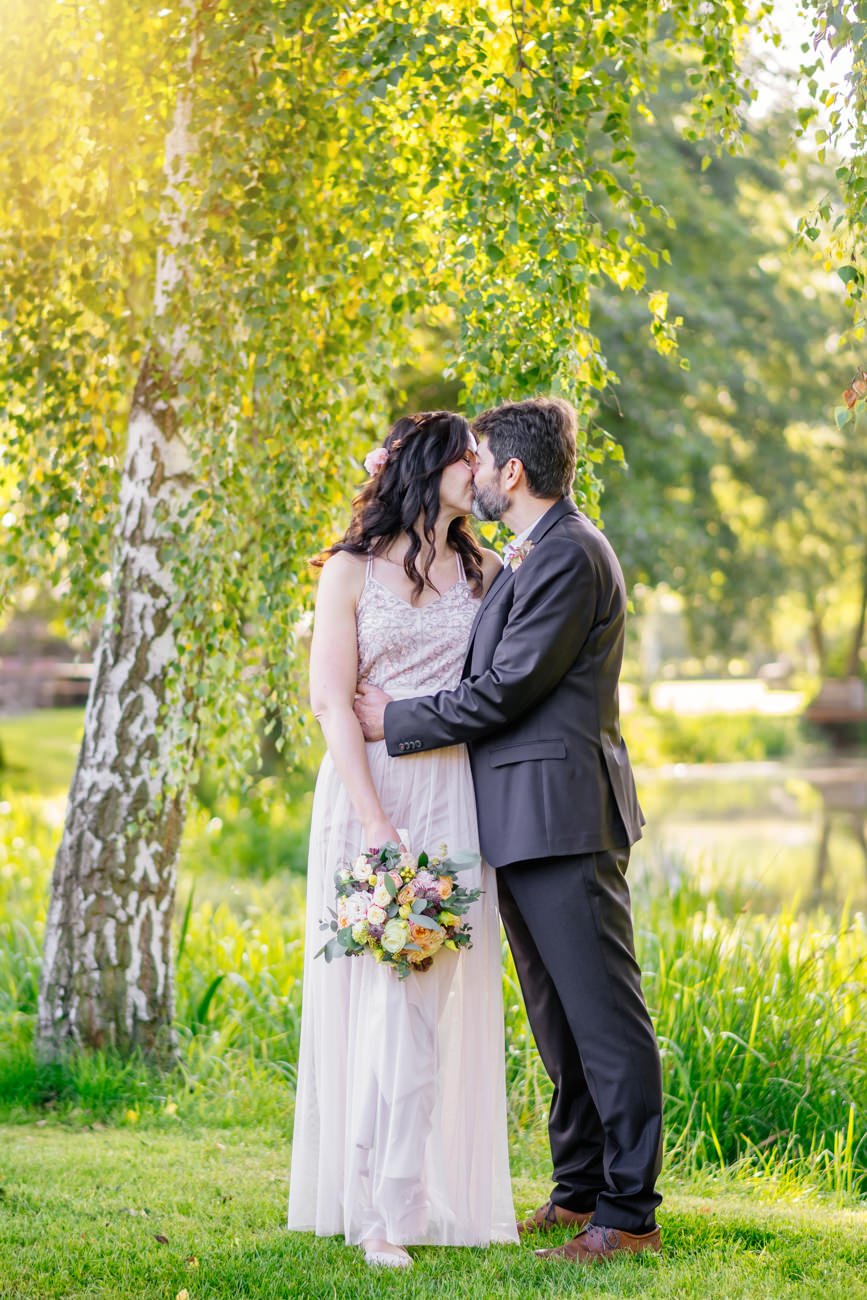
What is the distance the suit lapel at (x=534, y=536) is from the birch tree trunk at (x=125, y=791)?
5.81ft

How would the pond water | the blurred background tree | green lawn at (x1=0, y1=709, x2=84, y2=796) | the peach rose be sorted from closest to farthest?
the peach rose → the blurred background tree → the pond water → green lawn at (x1=0, y1=709, x2=84, y2=796)

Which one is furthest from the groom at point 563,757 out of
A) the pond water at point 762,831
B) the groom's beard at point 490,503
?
the pond water at point 762,831

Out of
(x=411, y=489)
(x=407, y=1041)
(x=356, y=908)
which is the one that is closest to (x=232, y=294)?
(x=411, y=489)

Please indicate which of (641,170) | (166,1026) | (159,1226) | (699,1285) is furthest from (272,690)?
Answer: (641,170)

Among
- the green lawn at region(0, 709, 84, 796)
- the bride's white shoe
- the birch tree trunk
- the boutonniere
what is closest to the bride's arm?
the boutonniere

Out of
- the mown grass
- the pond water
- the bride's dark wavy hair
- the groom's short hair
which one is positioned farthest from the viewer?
the pond water

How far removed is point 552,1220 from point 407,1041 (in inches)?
27.6

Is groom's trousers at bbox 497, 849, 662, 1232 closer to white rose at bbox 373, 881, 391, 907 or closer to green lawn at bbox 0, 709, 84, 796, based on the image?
white rose at bbox 373, 881, 391, 907

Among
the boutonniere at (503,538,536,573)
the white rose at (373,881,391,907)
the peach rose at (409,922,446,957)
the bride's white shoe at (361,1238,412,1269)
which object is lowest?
the bride's white shoe at (361,1238,412,1269)

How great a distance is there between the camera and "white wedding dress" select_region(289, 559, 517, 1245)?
3354mm

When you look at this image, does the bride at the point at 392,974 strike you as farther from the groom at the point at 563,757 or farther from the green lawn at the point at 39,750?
the green lawn at the point at 39,750

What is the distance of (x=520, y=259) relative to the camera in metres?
4.17

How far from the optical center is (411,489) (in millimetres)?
3545

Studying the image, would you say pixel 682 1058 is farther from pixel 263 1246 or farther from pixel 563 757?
Result: pixel 563 757
